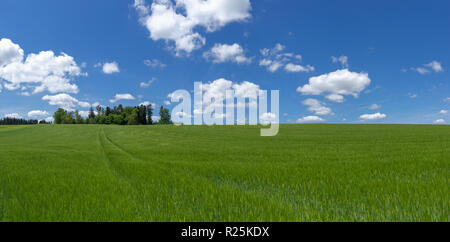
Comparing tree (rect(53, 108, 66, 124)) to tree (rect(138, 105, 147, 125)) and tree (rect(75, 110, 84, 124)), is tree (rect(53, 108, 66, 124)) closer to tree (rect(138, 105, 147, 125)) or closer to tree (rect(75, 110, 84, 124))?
tree (rect(75, 110, 84, 124))

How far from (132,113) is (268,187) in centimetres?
13700

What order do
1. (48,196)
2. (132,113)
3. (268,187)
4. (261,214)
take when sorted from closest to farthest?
(261,214), (48,196), (268,187), (132,113)

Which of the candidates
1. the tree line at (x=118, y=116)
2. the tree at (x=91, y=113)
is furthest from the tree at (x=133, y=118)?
the tree at (x=91, y=113)

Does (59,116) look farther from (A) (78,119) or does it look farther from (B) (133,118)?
(B) (133,118)

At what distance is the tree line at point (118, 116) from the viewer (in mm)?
127688

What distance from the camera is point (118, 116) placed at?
420 ft

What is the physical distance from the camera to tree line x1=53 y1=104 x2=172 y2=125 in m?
128

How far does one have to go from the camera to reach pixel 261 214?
2445mm

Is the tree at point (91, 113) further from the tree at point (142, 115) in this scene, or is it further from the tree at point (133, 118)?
the tree at point (142, 115)

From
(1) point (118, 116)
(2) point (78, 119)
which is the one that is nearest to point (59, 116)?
(2) point (78, 119)
